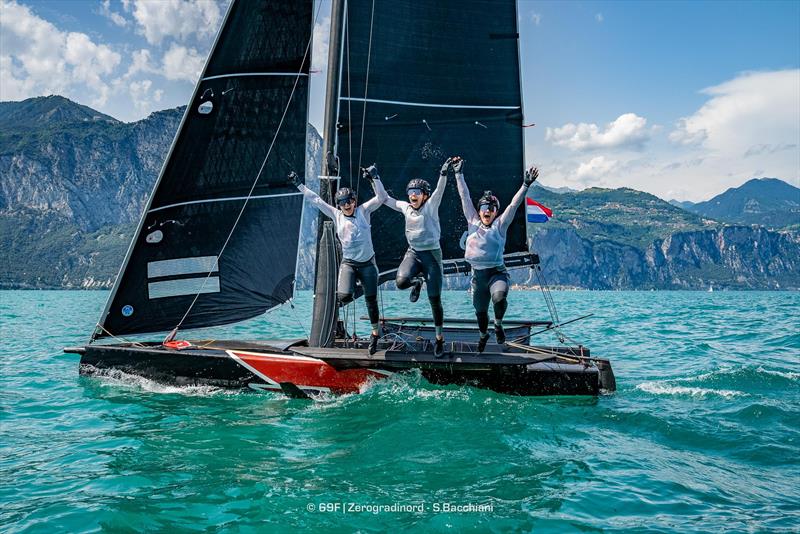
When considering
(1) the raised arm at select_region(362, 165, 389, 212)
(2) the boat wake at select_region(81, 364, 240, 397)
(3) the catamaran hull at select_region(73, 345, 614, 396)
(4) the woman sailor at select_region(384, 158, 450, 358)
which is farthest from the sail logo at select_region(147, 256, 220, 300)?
(4) the woman sailor at select_region(384, 158, 450, 358)

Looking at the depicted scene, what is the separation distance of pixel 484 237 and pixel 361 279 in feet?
6.89

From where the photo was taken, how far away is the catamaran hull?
9203 millimetres

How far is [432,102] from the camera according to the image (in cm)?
1190

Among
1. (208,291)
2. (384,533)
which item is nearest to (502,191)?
(208,291)

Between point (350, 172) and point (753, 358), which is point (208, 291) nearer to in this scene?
point (350, 172)

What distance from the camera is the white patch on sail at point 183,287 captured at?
36.2 ft

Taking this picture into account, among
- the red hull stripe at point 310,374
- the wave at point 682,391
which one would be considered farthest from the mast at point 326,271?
the wave at point 682,391

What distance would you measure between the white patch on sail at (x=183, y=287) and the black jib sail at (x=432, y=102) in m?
3.27

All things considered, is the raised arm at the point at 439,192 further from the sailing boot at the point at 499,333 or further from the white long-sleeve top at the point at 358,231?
the sailing boot at the point at 499,333

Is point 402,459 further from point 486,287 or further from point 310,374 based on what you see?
point 486,287

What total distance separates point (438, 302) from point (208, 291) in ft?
15.6

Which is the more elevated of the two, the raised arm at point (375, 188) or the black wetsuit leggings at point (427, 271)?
the raised arm at point (375, 188)

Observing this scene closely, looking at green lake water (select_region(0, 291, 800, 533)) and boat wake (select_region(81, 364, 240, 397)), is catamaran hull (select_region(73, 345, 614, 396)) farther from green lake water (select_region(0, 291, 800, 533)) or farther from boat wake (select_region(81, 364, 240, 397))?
green lake water (select_region(0, 291, 800, 533))

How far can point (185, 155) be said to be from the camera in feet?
36.1
